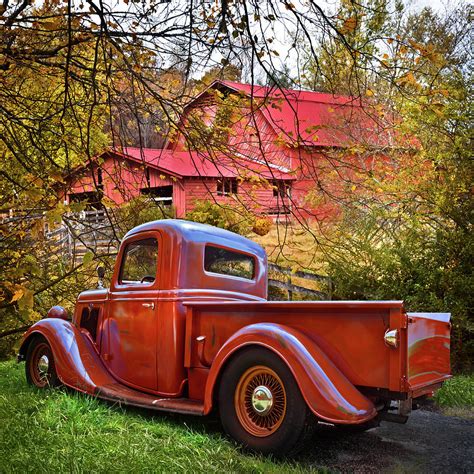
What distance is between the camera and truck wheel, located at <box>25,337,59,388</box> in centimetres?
596

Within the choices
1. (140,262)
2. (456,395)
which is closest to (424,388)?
(456,395)

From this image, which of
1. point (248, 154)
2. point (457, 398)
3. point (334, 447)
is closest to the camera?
point (334, 447)

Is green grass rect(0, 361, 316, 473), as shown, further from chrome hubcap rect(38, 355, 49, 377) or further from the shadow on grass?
chrome hubcap rect(38, 355, 49, 377)

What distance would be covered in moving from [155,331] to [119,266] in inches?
40.1

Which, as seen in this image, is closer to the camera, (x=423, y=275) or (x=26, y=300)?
(x=26, y=300)

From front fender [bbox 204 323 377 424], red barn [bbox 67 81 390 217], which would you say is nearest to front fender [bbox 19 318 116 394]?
red barn [bbox 67 81 390 217]

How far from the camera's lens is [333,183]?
1496 cm

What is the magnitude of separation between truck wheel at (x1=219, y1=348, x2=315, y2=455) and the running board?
348 millimetres

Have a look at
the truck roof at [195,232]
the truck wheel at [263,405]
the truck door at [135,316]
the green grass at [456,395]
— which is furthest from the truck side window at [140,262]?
the green grass at [456,395]

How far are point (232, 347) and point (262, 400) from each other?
443 mm

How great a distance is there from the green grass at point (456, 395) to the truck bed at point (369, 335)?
198cm

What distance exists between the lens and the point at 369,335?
12.4ft

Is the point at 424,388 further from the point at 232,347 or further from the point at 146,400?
the point at 146,400

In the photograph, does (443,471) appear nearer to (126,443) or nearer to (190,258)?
(126,443)
